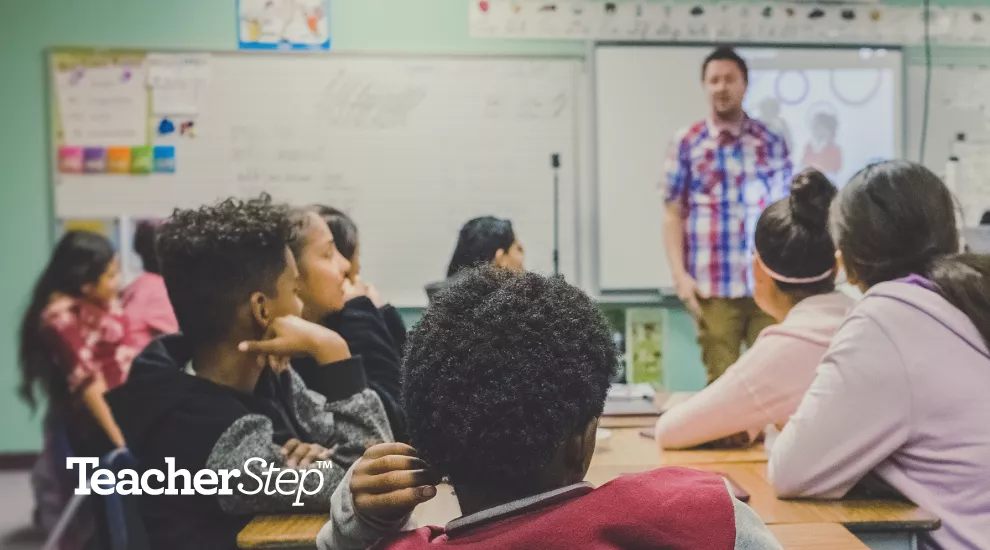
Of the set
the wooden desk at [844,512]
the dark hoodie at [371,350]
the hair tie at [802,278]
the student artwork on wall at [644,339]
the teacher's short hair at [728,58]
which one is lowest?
the student artwork on wall at [644,339]

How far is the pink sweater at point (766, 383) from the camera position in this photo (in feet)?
5.24

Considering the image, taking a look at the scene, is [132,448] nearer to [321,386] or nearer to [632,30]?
[321,386]

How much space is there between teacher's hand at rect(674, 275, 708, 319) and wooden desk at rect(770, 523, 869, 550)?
228cm

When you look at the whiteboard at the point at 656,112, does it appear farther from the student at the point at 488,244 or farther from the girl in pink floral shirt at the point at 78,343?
the girl in pink floral shirt at the point at 78,343

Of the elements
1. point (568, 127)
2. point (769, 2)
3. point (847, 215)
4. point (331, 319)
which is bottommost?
point (331, 319)

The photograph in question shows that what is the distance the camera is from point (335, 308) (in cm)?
172

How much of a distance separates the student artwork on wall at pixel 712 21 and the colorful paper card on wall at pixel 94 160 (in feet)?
5.77

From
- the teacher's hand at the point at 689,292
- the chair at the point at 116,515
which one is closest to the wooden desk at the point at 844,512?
the chair at the point at 116,515

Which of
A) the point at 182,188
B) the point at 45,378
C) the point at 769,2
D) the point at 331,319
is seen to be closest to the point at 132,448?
the point at 331,319

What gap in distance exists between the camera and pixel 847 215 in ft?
Result: 4.63

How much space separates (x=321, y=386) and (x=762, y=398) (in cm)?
86

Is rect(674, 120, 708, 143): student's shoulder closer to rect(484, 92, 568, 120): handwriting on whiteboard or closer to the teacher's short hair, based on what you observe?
the teacher's short hair

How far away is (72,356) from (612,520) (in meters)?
2.45

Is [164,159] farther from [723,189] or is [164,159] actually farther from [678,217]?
[723,189]
